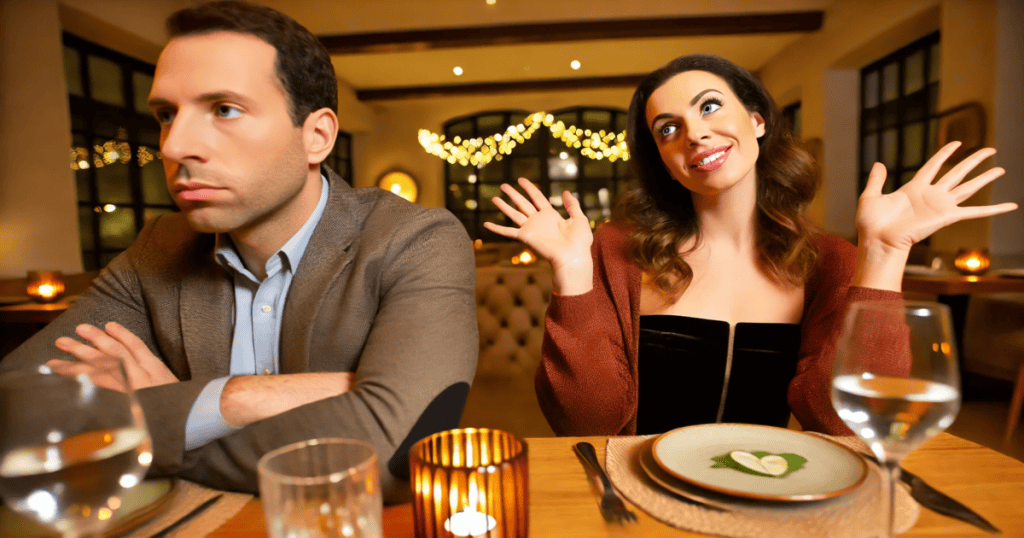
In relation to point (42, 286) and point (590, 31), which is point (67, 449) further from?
point (590, 31)

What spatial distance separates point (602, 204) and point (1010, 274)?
21.1 ft

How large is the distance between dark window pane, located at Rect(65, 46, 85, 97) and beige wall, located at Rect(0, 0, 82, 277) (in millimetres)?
587

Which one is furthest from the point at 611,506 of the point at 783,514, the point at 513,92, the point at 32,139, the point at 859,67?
the point at 513,92

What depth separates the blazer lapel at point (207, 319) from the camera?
1.09m

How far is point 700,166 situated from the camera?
132 cm

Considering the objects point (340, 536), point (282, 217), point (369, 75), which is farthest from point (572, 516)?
point (369, 75)

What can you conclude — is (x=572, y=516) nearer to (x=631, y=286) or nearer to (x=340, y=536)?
(x=340, y=536)

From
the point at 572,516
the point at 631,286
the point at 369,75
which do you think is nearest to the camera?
the point at 572,516

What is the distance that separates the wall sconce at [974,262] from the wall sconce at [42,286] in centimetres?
552

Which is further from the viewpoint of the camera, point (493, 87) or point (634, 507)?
point (493, 87)

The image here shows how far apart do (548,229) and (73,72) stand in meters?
5.21

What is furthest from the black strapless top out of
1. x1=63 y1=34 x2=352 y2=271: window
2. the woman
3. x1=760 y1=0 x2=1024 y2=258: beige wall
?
x1=63 y1=34 x2=352 y2=271: window

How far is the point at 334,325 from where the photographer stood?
3.36 ft

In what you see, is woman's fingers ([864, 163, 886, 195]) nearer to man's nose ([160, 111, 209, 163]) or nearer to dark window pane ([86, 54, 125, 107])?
man's nose ([160, 111, 209, 163])
